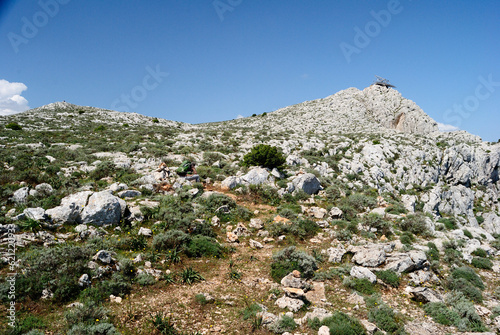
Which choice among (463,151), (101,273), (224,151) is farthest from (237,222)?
(463,151)

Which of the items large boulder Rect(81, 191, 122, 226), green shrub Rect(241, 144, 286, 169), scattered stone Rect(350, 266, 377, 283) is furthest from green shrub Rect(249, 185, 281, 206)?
large boulder Rect(81, 191, 122, 226)

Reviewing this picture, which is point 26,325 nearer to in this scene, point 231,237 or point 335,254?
point 231,237

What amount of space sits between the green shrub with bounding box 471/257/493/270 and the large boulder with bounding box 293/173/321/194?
11050 mm

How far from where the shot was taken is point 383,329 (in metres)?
7.83

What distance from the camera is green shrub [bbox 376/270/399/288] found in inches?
407

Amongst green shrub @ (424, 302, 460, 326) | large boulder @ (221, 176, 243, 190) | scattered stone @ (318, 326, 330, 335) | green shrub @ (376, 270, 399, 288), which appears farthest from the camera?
large boulder @ (221, 176, 243, 190)

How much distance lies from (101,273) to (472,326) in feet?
46.4

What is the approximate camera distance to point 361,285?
10078 mm

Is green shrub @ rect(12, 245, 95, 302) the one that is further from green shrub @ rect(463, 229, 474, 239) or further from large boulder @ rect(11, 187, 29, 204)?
green shrub @ rect(463, 229, 474, 239)

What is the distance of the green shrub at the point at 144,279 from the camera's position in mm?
9279

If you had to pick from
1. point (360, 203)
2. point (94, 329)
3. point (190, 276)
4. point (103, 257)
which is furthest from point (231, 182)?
point (94, 329)

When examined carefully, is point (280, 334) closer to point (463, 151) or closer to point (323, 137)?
point (323, 137)

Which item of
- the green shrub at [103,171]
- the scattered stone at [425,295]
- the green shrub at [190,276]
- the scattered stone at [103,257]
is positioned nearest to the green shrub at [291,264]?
the green shrub at [190,276]

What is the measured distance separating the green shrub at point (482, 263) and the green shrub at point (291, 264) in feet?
32.8
